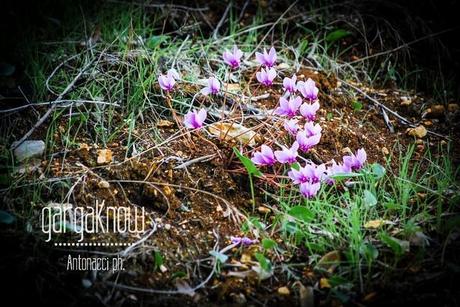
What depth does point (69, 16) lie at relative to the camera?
263 centimetres

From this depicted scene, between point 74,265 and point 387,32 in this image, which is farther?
point 387,32

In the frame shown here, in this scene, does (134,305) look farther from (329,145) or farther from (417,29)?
(417,29)

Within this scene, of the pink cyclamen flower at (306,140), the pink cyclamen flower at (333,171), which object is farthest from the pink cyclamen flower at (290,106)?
the pink cyclamen flower at (333,171)

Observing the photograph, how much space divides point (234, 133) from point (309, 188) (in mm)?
419

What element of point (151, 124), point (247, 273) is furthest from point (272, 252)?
point (151, 124)

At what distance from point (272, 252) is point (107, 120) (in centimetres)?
85

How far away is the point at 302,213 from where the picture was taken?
169 cm

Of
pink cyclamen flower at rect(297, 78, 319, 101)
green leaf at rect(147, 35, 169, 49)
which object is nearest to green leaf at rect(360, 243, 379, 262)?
pink cyclamen flower at rect(297, 78, 319, 101)

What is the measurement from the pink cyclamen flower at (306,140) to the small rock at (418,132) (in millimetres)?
619

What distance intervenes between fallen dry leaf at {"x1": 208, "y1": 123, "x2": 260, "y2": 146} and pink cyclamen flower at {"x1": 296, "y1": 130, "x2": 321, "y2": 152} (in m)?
0.19

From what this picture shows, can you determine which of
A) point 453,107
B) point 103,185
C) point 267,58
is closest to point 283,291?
point 103,185

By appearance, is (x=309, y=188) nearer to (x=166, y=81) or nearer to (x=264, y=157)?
(x=264, y=157)

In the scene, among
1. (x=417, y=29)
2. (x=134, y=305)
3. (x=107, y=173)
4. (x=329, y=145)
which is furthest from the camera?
(x=417, y=29)

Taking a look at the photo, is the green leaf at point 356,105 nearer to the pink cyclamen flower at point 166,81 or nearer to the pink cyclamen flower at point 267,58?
the pink cyclamen flower at point 267,58
